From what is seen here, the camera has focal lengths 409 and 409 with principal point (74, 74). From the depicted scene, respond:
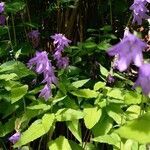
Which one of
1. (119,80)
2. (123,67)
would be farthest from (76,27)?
(123,67)

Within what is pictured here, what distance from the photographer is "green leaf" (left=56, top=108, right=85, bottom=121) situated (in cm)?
194

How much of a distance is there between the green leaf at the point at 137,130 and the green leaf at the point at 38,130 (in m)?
1.29

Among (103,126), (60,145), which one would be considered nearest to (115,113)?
(103,126)

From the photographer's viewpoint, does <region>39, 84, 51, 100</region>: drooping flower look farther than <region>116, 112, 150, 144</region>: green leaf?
Yes

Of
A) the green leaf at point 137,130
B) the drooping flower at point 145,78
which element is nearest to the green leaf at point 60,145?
the drooping flower at point 145,78

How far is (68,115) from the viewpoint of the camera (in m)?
1.95

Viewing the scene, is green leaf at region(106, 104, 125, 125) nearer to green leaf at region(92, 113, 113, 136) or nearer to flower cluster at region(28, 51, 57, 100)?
green leaf at region(92, 113, 113, 136)

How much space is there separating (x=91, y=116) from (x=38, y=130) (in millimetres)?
263

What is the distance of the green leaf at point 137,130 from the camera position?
0.62 meters

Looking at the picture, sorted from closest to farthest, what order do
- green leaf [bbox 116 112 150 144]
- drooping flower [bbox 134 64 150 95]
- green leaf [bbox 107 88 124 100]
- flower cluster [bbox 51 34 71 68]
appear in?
1. green leaf [bbox 116 112 150 144]
2. drooping flower [bbox 134 64 150 95]
3. green leaf [bbox 107 88 124 100]
4. flower cluster [bbox 51 34 71 68]

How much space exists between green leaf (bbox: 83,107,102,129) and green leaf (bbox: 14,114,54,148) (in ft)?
0.55

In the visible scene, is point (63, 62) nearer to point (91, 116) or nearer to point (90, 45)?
point (90, 45)

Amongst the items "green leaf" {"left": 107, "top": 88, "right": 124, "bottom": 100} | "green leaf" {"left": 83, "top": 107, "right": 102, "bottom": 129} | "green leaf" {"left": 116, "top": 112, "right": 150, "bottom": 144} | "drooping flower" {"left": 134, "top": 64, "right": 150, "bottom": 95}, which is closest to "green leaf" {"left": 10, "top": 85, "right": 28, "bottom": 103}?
"green leaf" {"left": 83, "top": 107, "right": 102, "bottom": 129}

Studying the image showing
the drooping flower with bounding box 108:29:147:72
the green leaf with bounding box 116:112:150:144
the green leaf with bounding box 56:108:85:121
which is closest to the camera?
the green leaf with bounding box 116:112:150:144
